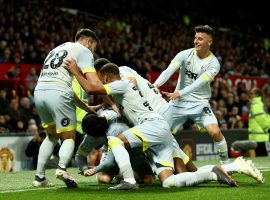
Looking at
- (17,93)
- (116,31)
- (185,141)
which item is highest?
(116,31)

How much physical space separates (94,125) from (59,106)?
1.94 ft

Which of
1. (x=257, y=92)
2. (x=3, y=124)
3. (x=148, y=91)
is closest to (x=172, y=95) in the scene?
(x=148, y=91)

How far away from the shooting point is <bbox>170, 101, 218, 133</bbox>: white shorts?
9.76 m

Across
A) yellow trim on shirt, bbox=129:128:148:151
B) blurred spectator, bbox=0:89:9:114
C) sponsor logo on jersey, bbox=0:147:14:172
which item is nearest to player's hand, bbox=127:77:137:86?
yellow trim on shirt, bbox=129:128:148:151

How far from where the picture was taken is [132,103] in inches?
310

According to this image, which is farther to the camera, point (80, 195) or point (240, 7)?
point (240, 7)

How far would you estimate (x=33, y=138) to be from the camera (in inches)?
504

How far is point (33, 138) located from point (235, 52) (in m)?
15.6

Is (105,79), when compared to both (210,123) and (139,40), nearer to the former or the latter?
(210,123)

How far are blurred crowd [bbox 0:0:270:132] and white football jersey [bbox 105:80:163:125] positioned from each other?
5717mm

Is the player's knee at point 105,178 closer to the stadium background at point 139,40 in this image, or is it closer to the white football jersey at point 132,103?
the white football jersey at point 132,103

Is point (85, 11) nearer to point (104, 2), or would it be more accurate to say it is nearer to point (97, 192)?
point (104, 2)

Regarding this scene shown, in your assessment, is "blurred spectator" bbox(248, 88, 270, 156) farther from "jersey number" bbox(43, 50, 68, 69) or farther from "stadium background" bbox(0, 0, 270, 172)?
"jersey number" bbox(43, 50, 68, 69)

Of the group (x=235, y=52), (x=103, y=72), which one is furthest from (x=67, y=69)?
(x=235, y=52)
